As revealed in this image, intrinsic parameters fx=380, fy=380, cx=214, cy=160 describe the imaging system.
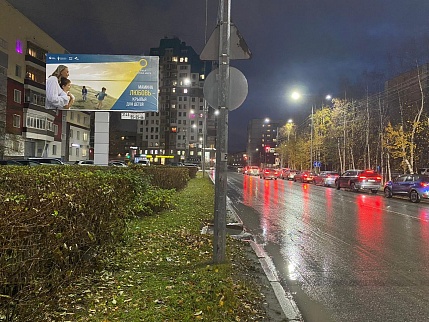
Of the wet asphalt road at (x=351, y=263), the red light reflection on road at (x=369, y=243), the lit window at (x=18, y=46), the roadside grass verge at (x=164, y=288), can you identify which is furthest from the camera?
the lit window at (x=18, y=46)

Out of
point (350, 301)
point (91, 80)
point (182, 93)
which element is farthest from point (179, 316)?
point (182, 93)

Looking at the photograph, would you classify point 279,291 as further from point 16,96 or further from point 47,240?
point 16,96

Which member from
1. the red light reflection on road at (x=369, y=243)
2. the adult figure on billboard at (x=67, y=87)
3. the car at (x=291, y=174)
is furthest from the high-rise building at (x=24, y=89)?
the car at (x=291, y=174)

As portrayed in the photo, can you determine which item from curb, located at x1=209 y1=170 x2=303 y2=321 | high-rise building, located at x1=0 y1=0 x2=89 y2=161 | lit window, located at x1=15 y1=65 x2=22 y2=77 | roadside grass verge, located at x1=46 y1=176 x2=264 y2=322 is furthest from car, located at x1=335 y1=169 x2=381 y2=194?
lit window, located at x1=15 y1=65 x2=22 y2=77

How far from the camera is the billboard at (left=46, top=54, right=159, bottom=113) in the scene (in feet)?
67.9

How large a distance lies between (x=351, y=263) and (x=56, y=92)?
18.9 metres

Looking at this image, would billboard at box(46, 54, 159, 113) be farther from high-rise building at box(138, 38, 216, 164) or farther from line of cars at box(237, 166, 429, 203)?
high-rise building at box(138, 38, 216, 164)

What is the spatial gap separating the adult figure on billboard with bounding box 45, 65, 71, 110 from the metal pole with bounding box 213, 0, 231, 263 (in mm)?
17144

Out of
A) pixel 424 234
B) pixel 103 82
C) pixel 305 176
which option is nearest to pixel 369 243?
pixel 424 234

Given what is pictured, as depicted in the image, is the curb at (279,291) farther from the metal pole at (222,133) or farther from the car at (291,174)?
the car at (291,174)

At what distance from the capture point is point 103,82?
20906mm

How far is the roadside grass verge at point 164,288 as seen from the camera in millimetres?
4055

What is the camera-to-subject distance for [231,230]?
1075cm

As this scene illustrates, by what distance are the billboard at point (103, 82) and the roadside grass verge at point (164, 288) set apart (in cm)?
1426
